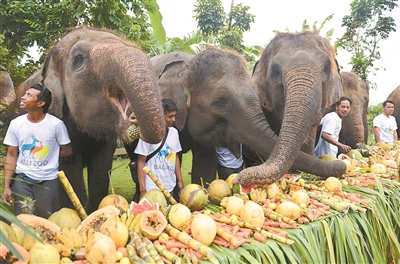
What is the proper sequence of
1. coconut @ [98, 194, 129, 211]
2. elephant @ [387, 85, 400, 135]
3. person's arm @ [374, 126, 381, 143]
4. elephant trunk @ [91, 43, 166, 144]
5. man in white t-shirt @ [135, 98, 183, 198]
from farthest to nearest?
1. elephant @ [387, 85, 400, 135]
2. person's arm @ [374, 126, 381, 143]
3. man in white t-shirt @ [135, 98, 183, 198]
4. elephant trunk @ [91, 43, 166, 144]
5. coconut @ [98, 194, 129, 211]

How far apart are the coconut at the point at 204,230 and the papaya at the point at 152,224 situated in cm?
18

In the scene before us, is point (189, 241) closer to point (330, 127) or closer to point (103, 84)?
point (103, 84)

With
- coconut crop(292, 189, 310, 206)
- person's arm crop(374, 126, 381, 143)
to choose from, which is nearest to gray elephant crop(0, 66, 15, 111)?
coconut crop(292, 189, 310, 206)

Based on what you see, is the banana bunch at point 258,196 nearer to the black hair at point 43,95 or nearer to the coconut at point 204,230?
the coconut at point 204,230

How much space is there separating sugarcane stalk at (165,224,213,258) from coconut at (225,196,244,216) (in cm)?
54

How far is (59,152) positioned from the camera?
346cm

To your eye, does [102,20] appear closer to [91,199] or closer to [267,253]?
[91,199]

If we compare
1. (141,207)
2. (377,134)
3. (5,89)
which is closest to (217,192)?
(141,207)

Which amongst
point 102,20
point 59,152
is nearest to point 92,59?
point 59,152

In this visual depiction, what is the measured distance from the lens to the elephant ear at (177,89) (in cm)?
450

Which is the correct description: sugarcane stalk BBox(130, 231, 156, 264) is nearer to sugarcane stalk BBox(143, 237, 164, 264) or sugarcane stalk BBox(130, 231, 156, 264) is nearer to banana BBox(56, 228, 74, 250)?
sugarcane stalk BBox(143, 237, 164, 264)

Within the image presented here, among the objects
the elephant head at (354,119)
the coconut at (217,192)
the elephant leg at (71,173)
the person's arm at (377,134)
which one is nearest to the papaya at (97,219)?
the coconut at (217,192)

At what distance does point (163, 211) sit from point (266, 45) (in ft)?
10.2

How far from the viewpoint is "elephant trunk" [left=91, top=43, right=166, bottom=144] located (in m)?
2.92
